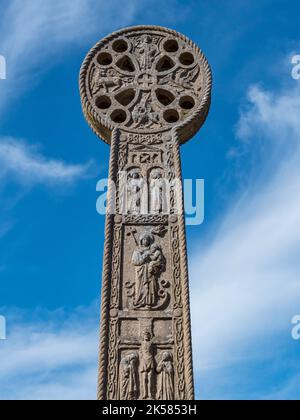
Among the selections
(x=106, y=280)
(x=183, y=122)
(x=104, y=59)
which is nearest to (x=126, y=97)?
(x=104, y=59)

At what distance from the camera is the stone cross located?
7621 mm

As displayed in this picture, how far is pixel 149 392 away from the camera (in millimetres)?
7402

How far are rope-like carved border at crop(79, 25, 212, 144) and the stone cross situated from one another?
2cm

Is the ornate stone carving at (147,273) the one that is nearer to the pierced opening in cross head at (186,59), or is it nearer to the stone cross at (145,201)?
the stone cross at (145,201)

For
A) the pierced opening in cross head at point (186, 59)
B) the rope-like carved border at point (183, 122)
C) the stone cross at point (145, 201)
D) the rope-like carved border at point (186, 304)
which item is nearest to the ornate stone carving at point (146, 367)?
the stone cross at point (145, 201)

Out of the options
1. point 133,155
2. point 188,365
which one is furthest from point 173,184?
point 188,365

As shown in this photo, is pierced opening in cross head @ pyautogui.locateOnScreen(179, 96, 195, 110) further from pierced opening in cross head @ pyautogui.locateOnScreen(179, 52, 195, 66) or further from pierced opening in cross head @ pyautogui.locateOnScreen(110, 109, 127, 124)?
pierced opening in cross head @ pyautogui.locateOnScreen(110, 109, 127, 124)

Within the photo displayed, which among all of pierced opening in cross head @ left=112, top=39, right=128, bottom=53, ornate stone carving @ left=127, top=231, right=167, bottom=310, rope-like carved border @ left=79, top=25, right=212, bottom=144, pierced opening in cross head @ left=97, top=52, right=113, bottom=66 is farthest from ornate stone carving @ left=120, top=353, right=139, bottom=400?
pierced opening in cross head @ left=112, top=39, right=128, bottom=53

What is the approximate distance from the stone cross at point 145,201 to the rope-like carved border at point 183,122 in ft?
0.06
